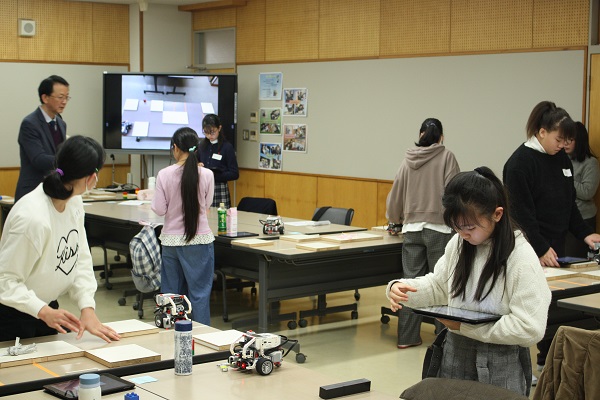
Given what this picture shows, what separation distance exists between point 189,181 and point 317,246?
1.02 meters

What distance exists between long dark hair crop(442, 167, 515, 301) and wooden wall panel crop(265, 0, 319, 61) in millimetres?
7397

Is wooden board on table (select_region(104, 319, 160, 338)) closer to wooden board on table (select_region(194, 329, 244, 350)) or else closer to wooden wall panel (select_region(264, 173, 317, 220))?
wooden board on table (select_region(194, 329, 244, 350))

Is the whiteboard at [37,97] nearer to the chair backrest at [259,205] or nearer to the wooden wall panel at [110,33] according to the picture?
the wooden wall panel at [110,33]

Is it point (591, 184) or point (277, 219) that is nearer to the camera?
point (277, 219)

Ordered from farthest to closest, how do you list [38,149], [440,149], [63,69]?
1. [63,69]
2. [440,149]
3. [38,149]

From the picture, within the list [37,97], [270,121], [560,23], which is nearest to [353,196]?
[270,121]

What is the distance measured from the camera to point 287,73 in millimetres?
10594

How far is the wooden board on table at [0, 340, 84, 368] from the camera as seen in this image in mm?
3012

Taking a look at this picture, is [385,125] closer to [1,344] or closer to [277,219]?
[277,219]

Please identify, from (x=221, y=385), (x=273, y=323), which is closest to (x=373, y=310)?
(x=273, y=323)

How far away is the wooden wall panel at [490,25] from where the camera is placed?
8.05 m

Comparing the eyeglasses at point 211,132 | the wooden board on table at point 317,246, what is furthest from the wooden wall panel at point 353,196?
the wooden board on table at point 317,246

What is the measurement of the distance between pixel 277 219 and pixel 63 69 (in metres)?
5.89

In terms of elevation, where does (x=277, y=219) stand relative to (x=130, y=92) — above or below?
below
